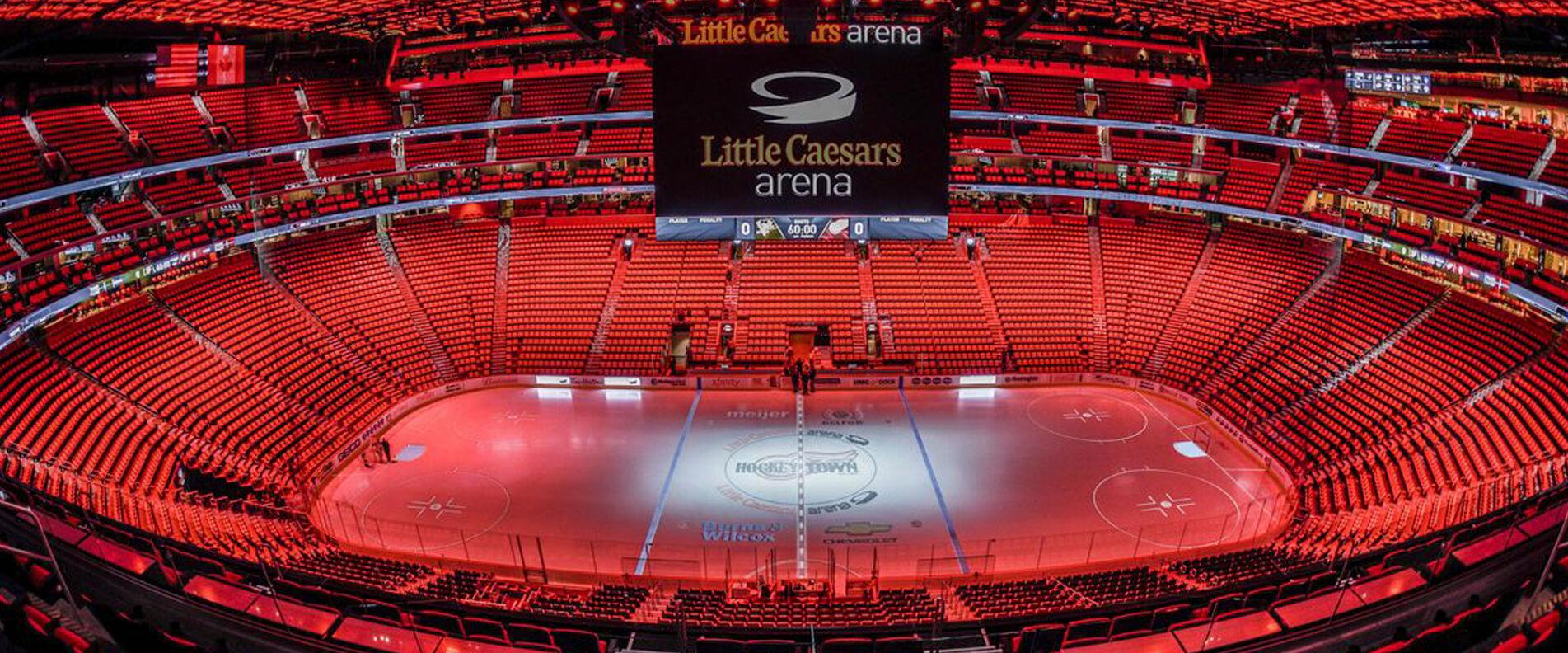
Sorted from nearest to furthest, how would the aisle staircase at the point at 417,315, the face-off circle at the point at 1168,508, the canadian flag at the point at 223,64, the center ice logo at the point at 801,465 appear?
1. the face-off circle at the point at 1168,508
2. the center ice logo at the point at 801,465
3. the canadian flag at the point at 223,64
4. the aisle staircase at the point at 417,315

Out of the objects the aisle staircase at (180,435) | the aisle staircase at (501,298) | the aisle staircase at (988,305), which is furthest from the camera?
the aisle staircase at (988,305)

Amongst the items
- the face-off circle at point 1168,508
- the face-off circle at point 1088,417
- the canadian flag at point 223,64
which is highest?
the canadian flag at point 223,64

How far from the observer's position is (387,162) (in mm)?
37750

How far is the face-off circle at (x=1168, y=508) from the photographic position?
22.1 metres

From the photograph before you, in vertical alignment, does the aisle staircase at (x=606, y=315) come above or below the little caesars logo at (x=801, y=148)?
below

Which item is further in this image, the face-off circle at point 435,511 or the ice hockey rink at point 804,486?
the face-off circle at point 435,511

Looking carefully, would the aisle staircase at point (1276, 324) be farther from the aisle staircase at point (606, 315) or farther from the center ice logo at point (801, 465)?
the aisle staircase at point (606, 315)

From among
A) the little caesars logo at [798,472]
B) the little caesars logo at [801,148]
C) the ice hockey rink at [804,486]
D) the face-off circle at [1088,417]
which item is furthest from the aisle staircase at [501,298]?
the face-off circle at [1088,417]

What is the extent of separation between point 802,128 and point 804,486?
983 cm

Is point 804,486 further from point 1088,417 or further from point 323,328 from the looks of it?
point 323,328

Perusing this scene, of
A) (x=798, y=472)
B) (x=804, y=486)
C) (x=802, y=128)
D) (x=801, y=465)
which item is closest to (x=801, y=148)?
(x=802, y=128)

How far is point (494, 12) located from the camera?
110 feet

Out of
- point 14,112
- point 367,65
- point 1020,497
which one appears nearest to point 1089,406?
point 1020,497

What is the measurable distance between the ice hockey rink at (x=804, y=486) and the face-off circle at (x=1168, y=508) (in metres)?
0.06
